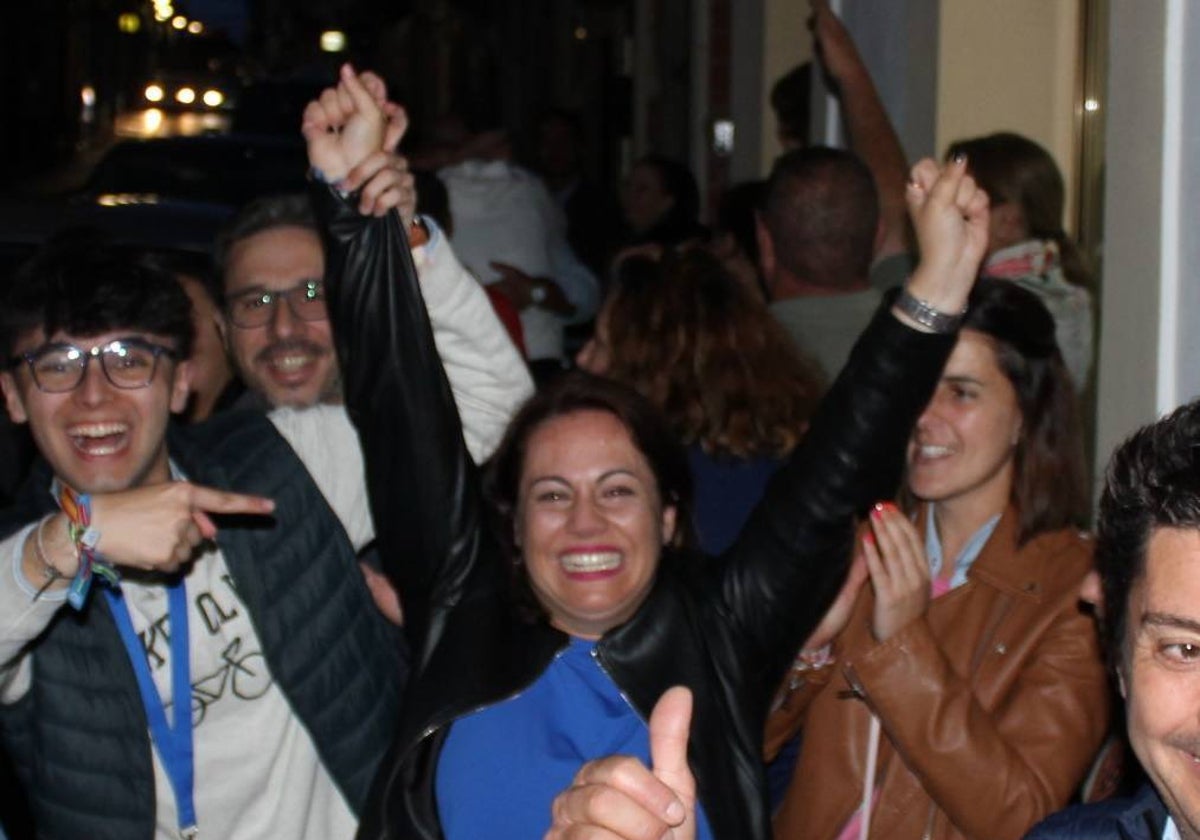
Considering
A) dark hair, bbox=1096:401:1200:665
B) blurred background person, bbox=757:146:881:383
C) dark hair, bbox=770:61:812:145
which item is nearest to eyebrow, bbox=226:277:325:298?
blurred background person, bbox=757:146:881:383

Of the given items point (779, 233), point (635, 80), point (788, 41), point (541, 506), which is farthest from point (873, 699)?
point (635, 80)

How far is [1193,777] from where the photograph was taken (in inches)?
96.5

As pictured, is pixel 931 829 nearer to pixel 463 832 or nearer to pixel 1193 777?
pixel 463 832

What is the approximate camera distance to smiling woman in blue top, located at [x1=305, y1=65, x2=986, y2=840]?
131 inches

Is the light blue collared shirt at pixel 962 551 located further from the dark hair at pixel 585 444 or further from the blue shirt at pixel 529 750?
the blue shirt at pixel 529 750

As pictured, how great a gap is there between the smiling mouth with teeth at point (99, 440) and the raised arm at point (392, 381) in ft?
1.38

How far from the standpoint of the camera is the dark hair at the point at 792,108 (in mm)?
7960

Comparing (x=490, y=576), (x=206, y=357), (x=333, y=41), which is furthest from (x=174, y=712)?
(x=333, y=41)

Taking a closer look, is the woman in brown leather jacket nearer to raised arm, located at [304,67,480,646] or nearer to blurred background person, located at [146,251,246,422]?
raised arm, located at [304,67,480,646]

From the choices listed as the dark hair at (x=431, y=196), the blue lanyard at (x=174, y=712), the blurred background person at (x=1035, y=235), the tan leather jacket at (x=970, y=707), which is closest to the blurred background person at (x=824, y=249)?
the blurred background person at (x=1035, y=235)

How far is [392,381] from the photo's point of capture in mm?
3551

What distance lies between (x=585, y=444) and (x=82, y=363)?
3.02ft

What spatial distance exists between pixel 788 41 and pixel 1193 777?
31.1 ft

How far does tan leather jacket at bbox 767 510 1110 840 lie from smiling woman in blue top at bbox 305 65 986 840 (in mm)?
235
